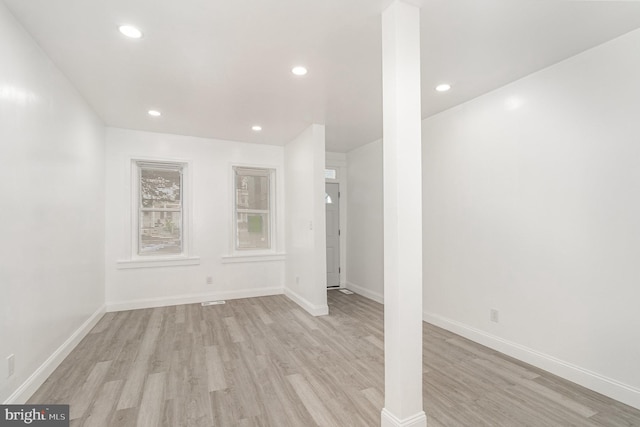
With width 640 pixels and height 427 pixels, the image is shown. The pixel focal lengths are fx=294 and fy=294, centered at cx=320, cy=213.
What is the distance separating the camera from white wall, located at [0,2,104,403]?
192cm

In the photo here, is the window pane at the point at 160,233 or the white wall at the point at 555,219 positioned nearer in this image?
the white wall at the point at 555,219

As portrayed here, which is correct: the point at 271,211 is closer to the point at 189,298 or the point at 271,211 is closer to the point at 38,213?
the point at 189,298

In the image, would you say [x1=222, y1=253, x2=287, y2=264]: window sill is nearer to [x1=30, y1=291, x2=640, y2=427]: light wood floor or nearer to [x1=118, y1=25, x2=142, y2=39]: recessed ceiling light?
[x1=30, y1=291, x2=640, y2=427]: light wood floor

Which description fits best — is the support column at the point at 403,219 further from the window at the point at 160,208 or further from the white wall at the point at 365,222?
the window at the point at 160,208

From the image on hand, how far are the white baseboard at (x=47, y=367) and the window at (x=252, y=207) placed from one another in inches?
91.8

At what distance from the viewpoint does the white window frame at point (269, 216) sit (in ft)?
16.5

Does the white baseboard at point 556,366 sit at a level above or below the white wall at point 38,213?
below

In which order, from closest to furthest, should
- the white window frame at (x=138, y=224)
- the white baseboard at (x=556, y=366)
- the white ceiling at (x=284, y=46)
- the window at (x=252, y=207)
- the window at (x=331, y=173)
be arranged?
the white ceiling at (x=284, y=46)
the white baseboard at (x=556, y=366)
the white window frame at (x=138, y=224)
the window at (x=252, y=207)
the window at (x=331, y=173)

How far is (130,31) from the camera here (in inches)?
81.5

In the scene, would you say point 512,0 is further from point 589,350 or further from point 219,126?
point 219,126

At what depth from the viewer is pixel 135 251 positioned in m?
4.48

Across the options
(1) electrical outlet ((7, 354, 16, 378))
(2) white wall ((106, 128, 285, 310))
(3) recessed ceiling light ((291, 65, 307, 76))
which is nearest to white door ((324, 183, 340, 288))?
(2) white wall ((106, 128, 285, 310))

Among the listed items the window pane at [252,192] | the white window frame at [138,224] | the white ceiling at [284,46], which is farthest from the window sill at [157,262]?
the white ceiling at [284,46]

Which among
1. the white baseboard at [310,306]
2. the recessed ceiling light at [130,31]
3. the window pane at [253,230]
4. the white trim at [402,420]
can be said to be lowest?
the white baseboard at [310,306]
